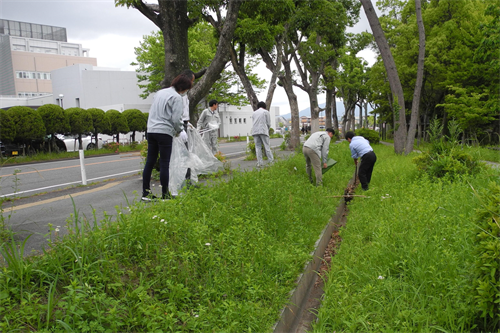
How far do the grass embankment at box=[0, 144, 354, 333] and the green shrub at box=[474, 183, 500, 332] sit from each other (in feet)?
4.97

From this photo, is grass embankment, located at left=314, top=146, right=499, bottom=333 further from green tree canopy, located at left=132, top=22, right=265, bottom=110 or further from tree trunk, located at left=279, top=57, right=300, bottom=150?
green tree canopy, located at left=132, top=22, right=265, bottom=110

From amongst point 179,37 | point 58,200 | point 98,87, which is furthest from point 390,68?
point 98,87

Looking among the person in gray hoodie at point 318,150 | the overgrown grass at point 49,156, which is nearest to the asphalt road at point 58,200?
the person in gray hoodie at point 318,150

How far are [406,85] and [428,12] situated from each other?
5.06 meters

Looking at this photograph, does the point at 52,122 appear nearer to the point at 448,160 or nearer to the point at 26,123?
the point at 26,123

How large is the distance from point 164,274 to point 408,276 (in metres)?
2.28

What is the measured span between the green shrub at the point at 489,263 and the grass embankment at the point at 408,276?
0.38 ft

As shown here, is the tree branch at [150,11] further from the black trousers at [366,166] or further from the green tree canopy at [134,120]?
the green tree canopy at [134,120]

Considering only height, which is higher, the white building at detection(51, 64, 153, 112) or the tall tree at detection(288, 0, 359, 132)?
the white building at detection(51, 64, 153, 112)

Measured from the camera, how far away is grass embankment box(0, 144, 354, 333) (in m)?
2.22

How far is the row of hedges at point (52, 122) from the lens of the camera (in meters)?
16.8

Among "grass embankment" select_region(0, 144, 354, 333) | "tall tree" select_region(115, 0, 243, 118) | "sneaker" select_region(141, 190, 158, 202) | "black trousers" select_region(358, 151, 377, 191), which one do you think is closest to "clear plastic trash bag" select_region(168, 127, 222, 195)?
"sneaker" select_region(141, 190, 158, 202)

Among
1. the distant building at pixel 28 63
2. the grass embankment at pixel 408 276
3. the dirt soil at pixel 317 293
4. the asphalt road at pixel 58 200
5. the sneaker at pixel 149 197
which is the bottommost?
the dirt soil at pixel 317 293

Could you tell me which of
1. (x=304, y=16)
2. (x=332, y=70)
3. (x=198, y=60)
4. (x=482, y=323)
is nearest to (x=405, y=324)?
(x=482, y=323)
